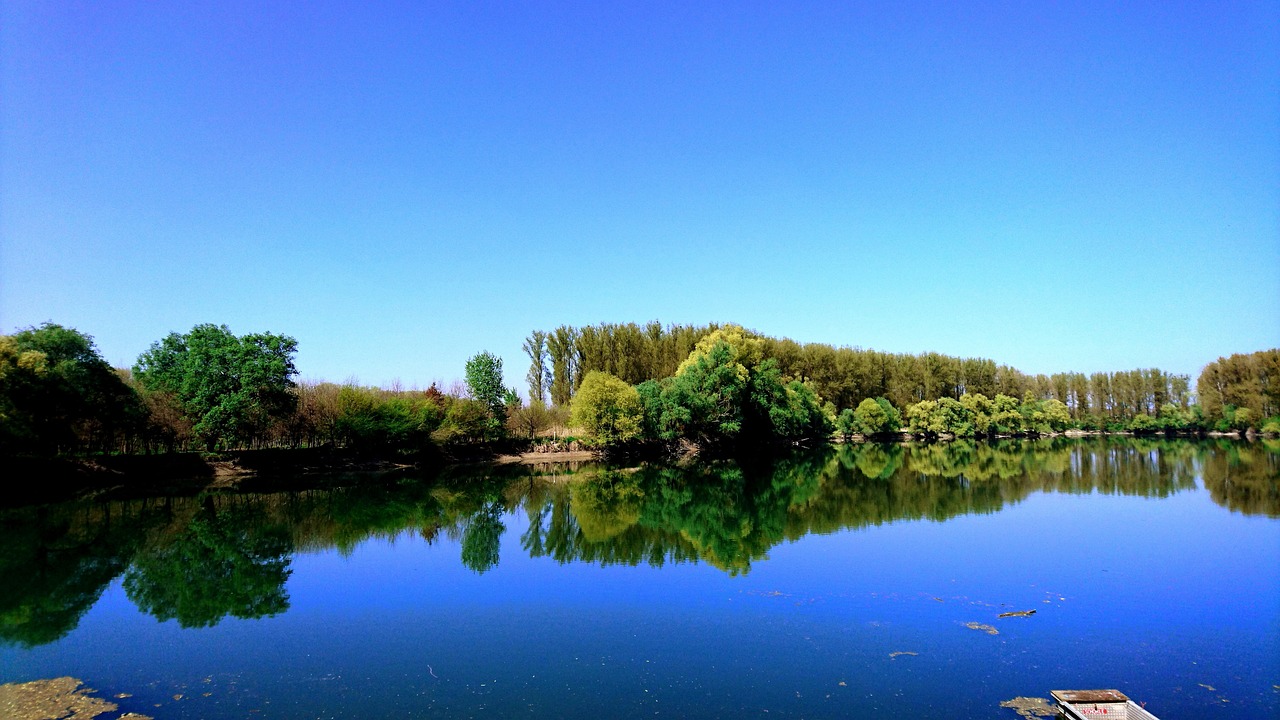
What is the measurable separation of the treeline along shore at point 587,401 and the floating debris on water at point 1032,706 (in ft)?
107

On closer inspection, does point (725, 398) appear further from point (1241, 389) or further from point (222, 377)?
point (1241, 389)

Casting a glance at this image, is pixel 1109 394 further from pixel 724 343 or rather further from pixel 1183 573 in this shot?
pixel 1183 573

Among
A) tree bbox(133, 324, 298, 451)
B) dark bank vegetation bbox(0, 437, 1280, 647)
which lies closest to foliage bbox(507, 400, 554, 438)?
dark bank vegetation bbox(0, 437, 1280, 647)

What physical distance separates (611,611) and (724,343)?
40.2 meters

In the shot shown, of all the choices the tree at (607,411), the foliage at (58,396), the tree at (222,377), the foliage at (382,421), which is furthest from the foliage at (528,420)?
the foliage at (58,396)

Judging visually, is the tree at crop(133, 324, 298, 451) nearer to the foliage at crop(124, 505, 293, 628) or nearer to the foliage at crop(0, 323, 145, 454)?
the foliage at crop(0, 323, 145, 454)

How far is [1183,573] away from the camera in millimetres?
14180

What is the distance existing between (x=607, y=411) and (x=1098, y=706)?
38.7 m

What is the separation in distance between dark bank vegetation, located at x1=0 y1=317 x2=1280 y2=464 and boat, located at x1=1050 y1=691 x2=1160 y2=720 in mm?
33123

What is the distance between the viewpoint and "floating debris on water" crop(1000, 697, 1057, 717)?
296 inches

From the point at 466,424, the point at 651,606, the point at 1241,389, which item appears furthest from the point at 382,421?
the point at 1241,389

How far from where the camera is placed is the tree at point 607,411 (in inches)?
1772

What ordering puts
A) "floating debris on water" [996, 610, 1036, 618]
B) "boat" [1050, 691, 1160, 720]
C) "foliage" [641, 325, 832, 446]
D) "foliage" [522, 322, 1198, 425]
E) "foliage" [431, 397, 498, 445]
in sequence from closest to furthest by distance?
"boat" [1050, 691, 1160, 720], "floating debris on water" [996, 610, 1036, 618], "foliage" [431, 397, 498, 445], "foliage" [641, 325, 832, 446], "foliage" [522, 322, 1198, 425]

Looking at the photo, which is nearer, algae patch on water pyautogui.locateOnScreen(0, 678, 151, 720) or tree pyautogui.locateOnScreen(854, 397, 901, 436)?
algae patch on water pyautogui.locateOnScreen(0, 678, 151, 720)
